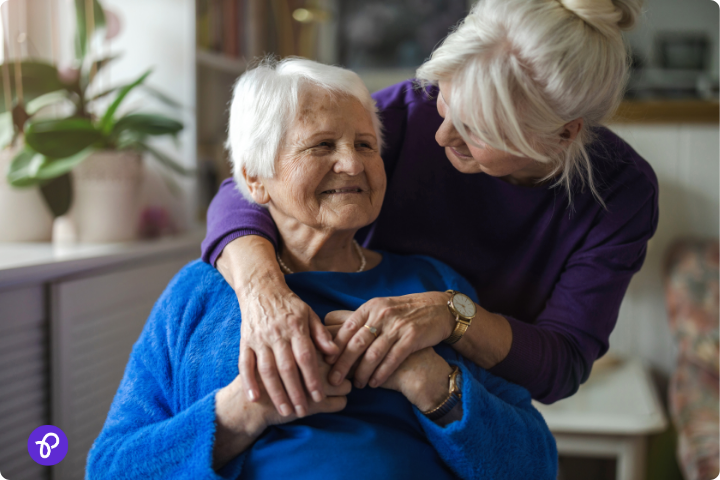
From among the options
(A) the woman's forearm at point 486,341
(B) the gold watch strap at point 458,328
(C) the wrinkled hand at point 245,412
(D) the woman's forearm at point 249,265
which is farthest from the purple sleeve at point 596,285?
(D) the woman's forearm at point 249,265

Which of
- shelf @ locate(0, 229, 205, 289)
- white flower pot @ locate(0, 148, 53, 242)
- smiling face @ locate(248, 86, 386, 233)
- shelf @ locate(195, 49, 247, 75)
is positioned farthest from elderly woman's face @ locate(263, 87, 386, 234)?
shelf @ locate(195, 49, 247, 75)

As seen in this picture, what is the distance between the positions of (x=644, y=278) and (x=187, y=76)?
7.01ft

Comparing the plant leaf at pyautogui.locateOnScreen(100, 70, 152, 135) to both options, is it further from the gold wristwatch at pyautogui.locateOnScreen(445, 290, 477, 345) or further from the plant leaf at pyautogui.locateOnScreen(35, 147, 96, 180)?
the gold wristwatch at pyautogui.locateOnScreen(445, 290, 477, 345)

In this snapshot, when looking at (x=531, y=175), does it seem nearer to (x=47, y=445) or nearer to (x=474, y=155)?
(x=474, y=155)

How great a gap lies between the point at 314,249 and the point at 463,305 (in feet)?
1.02

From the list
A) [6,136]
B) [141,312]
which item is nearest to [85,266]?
[141,312]

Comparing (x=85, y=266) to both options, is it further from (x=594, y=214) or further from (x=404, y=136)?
(x=594, y=214)

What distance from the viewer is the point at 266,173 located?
1058mm

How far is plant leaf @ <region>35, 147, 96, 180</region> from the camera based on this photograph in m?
1.64

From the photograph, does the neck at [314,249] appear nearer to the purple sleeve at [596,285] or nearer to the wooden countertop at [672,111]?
the purple sleeve at [596,285]

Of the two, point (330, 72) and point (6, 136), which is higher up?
point (330, 72)

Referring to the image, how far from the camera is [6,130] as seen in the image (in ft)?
5.63

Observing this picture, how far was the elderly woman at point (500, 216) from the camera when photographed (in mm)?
912

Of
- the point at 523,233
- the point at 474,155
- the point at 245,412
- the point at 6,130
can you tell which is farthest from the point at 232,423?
the point at 6,130
